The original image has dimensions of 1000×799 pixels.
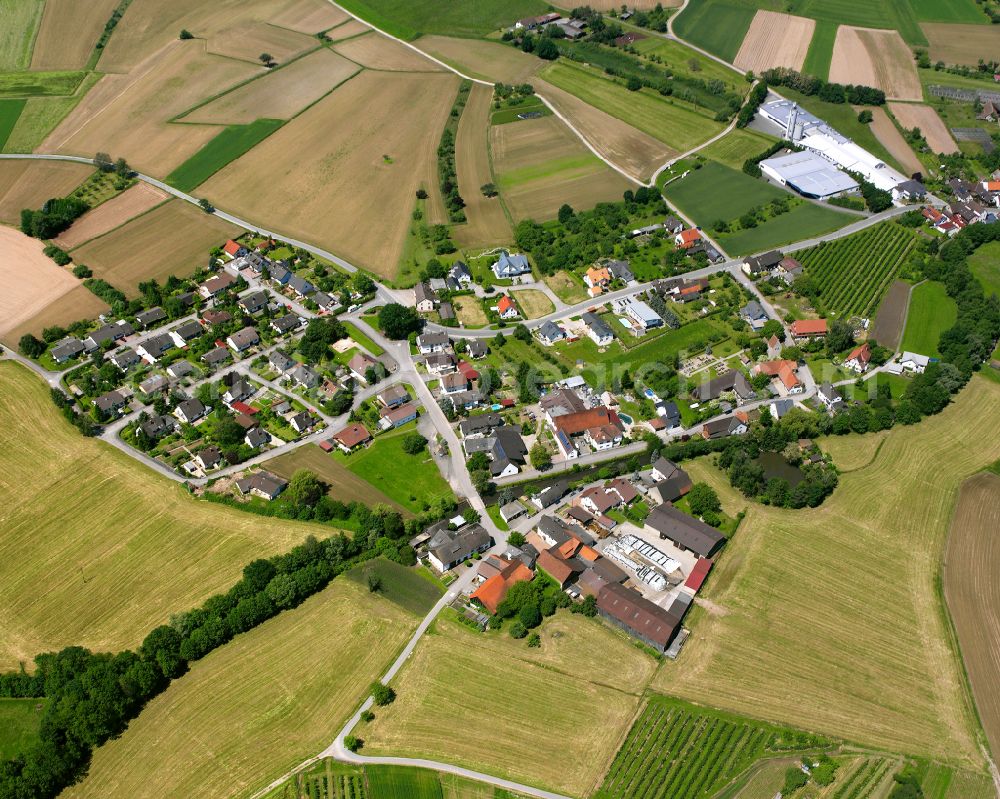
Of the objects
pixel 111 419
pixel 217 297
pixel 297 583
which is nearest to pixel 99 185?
pixel 217 297

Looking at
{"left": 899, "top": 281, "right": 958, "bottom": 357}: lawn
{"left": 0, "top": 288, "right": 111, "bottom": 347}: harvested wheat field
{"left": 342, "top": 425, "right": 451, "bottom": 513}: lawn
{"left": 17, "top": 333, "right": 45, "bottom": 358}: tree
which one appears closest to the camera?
{"left": 342, "top": 425, "right": 451, "bottom": 513}: lawn

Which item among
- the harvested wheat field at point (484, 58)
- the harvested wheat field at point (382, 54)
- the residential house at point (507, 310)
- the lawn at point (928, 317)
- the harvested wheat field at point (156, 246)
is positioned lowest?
the harvested wheat field at point (156, 246)

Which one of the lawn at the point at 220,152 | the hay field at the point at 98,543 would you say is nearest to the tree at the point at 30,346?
the hay field at the point at 98,543

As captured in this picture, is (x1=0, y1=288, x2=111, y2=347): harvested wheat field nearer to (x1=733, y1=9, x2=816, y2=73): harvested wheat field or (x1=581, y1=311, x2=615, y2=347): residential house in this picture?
(x1=581, y1=311, x2=615, y2=347): residential house

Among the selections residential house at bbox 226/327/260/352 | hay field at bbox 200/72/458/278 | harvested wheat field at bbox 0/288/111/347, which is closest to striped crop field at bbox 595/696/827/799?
residential house at bbox 226/327/260/352

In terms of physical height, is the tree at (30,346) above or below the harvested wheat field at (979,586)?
below

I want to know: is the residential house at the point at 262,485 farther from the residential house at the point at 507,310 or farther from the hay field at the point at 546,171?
the hay field at the point at 546,171

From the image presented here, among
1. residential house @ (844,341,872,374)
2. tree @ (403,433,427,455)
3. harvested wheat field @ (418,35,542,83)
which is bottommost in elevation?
tree @ (403,433,427,455)
